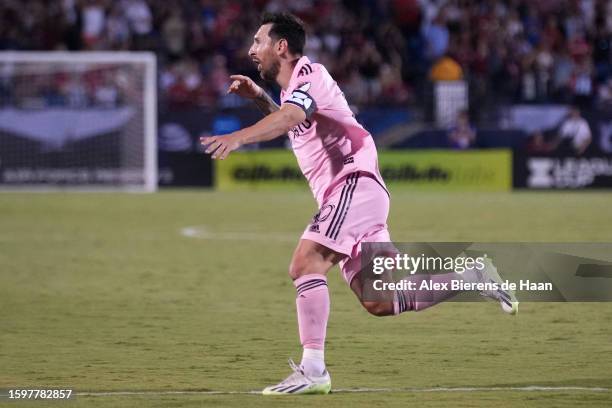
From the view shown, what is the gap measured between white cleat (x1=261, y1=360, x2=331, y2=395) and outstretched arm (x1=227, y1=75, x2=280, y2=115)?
1932 mm

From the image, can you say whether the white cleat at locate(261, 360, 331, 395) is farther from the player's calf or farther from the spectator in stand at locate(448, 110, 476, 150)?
the spectator in stand at locate(448, 110, 476, 150)

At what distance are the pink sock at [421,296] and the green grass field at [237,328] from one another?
1.46 ft

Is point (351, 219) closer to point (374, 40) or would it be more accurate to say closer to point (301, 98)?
point (301, 98)

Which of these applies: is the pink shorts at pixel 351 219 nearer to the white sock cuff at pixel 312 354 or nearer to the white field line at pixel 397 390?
the white sock cuff at pixel 312 354

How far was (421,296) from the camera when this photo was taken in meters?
8.05

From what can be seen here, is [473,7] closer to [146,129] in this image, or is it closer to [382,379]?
[146,129]

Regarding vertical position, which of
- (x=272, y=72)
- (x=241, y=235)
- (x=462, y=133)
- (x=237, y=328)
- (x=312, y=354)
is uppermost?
(x=272, y=72)

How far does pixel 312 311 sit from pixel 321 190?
0.79 meters

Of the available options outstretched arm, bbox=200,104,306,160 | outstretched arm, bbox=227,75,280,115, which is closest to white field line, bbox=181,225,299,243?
outstretched arm, bbox=227,75,280,115

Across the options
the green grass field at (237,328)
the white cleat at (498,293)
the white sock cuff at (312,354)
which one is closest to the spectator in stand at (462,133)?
the green grass field at (237,328)

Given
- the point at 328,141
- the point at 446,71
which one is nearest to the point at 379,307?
the point at 328,141

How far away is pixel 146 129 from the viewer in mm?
27641

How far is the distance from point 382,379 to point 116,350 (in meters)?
2.21

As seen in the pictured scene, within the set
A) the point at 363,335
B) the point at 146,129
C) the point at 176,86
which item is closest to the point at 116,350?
the point at 363,335
